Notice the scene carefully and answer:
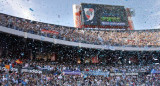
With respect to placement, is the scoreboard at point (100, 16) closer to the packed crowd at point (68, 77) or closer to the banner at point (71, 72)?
the packed crowd at point (68, 77)

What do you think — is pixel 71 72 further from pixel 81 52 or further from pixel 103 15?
pixel 103 15

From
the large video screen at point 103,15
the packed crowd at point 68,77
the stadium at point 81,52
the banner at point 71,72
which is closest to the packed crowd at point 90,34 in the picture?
the stadium at point 81,52

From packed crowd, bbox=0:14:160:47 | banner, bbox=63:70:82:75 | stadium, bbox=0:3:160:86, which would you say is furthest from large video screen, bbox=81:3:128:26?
banner, bbox=63:70:82:75

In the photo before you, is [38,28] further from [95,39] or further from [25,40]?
[95,39]

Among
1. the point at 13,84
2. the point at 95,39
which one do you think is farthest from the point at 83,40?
the point at 13,84

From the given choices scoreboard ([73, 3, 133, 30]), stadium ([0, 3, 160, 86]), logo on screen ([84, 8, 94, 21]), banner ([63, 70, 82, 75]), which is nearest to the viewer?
stadium ([0, 3, 160, 86])

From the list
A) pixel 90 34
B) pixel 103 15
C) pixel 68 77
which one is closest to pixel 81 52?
pixel 90 34

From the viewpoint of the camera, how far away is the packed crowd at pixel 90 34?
27.3m

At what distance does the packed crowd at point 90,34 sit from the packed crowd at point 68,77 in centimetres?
429

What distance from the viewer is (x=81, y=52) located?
34438 mm

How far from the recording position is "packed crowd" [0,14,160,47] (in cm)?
2734

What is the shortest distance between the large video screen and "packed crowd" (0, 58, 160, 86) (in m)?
10.7

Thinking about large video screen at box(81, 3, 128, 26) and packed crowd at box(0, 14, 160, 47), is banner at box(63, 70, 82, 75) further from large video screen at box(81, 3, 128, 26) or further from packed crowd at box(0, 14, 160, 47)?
large video screen at box(81, 3, 128, 26)

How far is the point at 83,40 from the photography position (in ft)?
108
